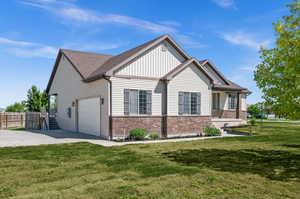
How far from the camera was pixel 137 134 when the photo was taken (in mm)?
14320

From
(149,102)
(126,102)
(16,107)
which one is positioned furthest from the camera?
(16,107)

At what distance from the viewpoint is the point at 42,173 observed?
21.9 feet

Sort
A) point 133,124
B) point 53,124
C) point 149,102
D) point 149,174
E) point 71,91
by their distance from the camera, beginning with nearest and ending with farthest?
point 149,174 < point 133,124 < point 149,102 < point 71,91 < point 53,124

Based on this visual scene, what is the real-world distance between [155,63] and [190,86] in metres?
3.18

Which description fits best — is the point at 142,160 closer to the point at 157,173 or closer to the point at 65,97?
the point at 157,173

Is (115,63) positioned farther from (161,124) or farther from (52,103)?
(52,103)

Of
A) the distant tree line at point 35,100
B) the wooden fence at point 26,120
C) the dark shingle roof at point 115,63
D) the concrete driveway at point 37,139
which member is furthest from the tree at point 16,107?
the dark shingle roof at point 115,63

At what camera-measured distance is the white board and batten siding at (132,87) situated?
14.4 meters

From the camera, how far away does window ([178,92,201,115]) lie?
1661 centimetres

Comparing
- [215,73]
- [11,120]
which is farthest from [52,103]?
[215,73]

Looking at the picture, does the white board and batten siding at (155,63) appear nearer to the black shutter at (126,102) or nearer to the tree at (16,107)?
the black shutter at (126,102)

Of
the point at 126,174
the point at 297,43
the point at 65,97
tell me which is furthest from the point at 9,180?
the point at 65,97

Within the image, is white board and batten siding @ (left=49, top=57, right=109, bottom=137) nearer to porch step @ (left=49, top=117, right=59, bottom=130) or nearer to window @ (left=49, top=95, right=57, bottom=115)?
porch step @ (left=49, top=117, right=59, bottom=130)

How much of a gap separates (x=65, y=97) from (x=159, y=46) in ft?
33.8
